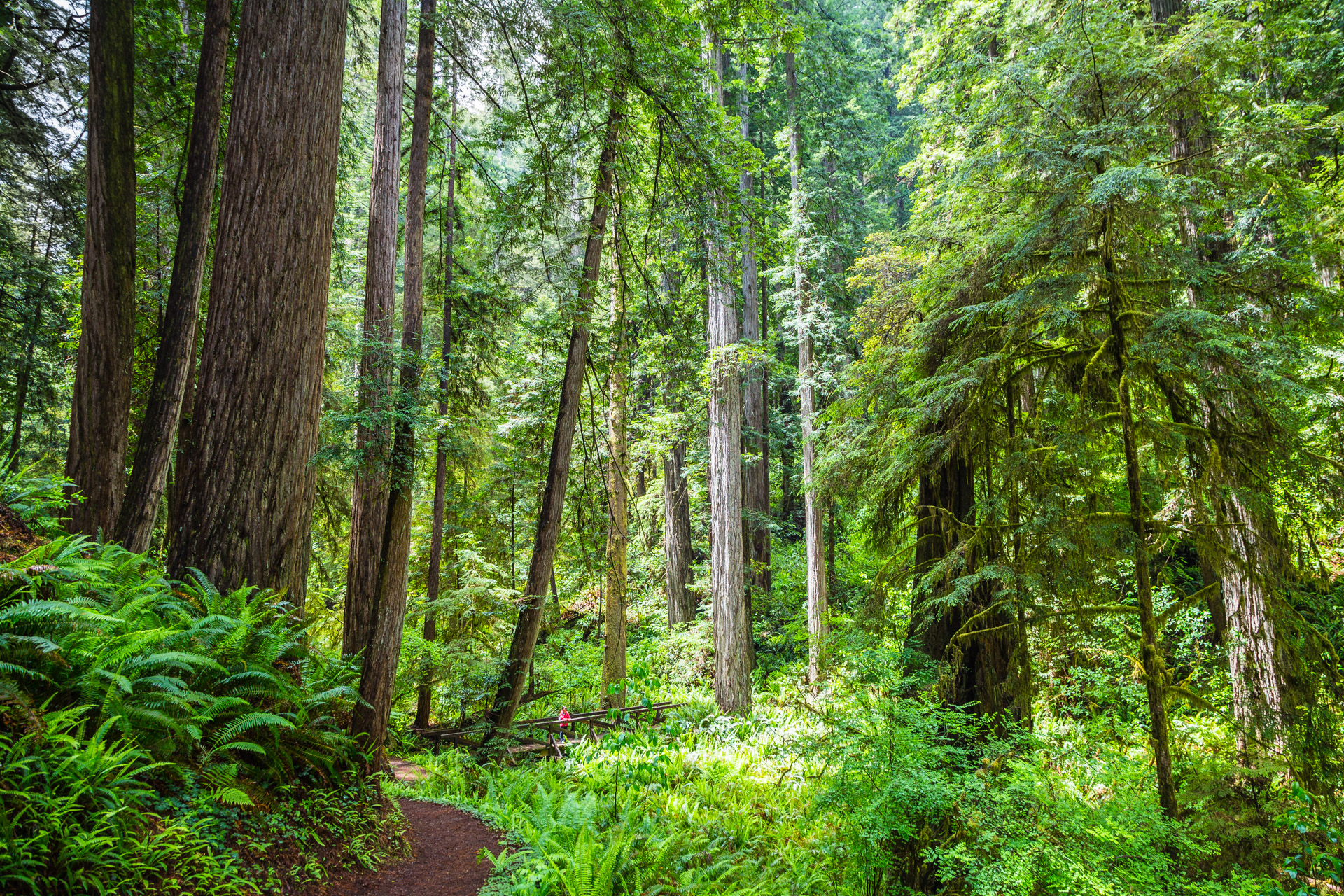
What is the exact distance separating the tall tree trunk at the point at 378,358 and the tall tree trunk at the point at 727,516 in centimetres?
504

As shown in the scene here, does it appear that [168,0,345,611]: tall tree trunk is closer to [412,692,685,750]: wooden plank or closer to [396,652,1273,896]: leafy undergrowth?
[396,652,1273,896]: leafy undergrowth

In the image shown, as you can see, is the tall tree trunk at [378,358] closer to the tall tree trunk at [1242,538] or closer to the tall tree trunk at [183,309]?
the tall tree trunk at [183,309]

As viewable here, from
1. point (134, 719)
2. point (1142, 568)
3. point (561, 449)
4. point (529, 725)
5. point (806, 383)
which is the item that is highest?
point (806, 383)

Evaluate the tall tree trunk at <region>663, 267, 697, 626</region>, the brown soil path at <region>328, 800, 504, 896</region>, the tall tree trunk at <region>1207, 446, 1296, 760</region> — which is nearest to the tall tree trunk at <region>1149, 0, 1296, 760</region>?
the tall tree trunk at <region>1207, 446, 1296, 760</region>

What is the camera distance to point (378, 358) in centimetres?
551

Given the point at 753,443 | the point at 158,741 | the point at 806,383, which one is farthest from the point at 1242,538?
the point at 753,443

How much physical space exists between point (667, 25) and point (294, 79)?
11.1ft

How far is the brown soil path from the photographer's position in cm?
360

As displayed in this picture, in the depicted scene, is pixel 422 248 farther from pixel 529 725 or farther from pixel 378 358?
pixel 529 725

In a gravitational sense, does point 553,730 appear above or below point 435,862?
below

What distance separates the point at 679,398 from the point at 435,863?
21.8 ft

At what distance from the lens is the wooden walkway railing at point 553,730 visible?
29.0ft

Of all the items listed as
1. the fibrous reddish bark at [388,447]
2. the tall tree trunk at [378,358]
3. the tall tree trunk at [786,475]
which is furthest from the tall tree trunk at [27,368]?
the tall tree trunk at [786,475]

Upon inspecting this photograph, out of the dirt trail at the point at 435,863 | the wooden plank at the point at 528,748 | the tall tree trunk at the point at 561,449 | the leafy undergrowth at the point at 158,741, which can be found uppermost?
the tall tree trunk at the point at 561,449
